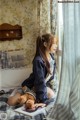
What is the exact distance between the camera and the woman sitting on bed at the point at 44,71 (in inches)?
87.0

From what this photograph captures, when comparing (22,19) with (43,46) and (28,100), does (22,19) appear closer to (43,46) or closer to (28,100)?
(43,46)

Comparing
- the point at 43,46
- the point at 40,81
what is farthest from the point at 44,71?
the point at 43,46

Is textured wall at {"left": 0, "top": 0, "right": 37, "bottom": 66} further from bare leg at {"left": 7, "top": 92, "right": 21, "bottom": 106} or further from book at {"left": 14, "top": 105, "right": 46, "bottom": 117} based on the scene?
book at {"left": 14, "top": 105, "right": 46, "bottom": 117}

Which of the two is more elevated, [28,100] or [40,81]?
[40,81]

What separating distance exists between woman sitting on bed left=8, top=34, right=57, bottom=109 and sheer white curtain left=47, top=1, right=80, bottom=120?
0.53 metres

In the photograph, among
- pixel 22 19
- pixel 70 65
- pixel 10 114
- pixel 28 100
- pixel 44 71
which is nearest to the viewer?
Answer: pixel 70 65

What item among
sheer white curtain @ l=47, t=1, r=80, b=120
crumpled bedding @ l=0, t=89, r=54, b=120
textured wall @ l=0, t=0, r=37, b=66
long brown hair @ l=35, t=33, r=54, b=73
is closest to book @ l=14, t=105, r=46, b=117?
crumpled bedding @ l=0, t=89, r=54, b=120

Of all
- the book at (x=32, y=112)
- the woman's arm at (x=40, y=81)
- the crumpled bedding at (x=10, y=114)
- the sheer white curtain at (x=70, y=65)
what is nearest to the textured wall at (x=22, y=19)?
the woman's arm at (x=40, y=81)

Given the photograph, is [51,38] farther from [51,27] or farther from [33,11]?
[33,11]

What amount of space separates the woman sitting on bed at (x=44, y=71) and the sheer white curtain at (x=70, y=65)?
53 centimetres

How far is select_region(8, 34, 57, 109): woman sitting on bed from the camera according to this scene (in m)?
2.21

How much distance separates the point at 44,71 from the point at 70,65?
787 millimetres

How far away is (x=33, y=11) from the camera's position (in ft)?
9.07

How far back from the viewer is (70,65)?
1.57 meters
